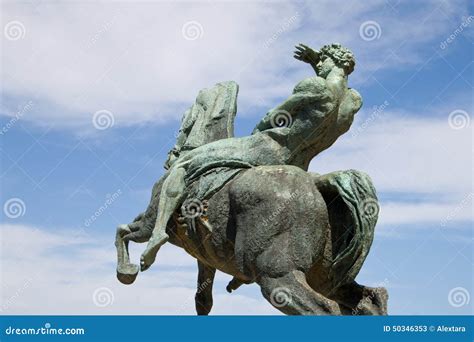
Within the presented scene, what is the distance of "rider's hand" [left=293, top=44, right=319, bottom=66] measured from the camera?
8.80 meters

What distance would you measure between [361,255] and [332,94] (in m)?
1.63

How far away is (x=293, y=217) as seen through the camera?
780 centimetres

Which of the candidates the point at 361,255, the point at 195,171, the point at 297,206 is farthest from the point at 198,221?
the point at 361,255

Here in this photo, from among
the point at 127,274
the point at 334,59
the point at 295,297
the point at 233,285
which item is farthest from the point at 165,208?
the point at 334,59

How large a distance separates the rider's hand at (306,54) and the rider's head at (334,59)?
0.09 m

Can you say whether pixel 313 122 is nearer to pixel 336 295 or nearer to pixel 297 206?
pixel 297 206

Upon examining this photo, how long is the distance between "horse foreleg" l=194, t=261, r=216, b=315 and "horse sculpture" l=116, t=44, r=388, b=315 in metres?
1.01

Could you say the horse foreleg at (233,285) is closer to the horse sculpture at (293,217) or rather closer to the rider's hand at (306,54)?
the horse sculpture at (293,217)

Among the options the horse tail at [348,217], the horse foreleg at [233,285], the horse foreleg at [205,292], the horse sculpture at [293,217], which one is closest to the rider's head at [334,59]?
the horse sculpture at [293,217]

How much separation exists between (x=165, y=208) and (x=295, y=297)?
1815 mm

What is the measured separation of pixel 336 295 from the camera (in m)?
8.55

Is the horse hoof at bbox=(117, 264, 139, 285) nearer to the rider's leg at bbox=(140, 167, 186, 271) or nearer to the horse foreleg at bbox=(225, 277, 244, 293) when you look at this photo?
the rider's leg at bbox=(140, 167, 186, 271)

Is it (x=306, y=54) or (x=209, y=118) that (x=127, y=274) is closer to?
(x=209, y=118)

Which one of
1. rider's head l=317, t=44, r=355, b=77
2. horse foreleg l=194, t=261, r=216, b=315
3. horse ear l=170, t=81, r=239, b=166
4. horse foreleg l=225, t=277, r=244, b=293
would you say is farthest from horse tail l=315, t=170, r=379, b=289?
horse foreleg l=194, t=261, r=216, b=315
